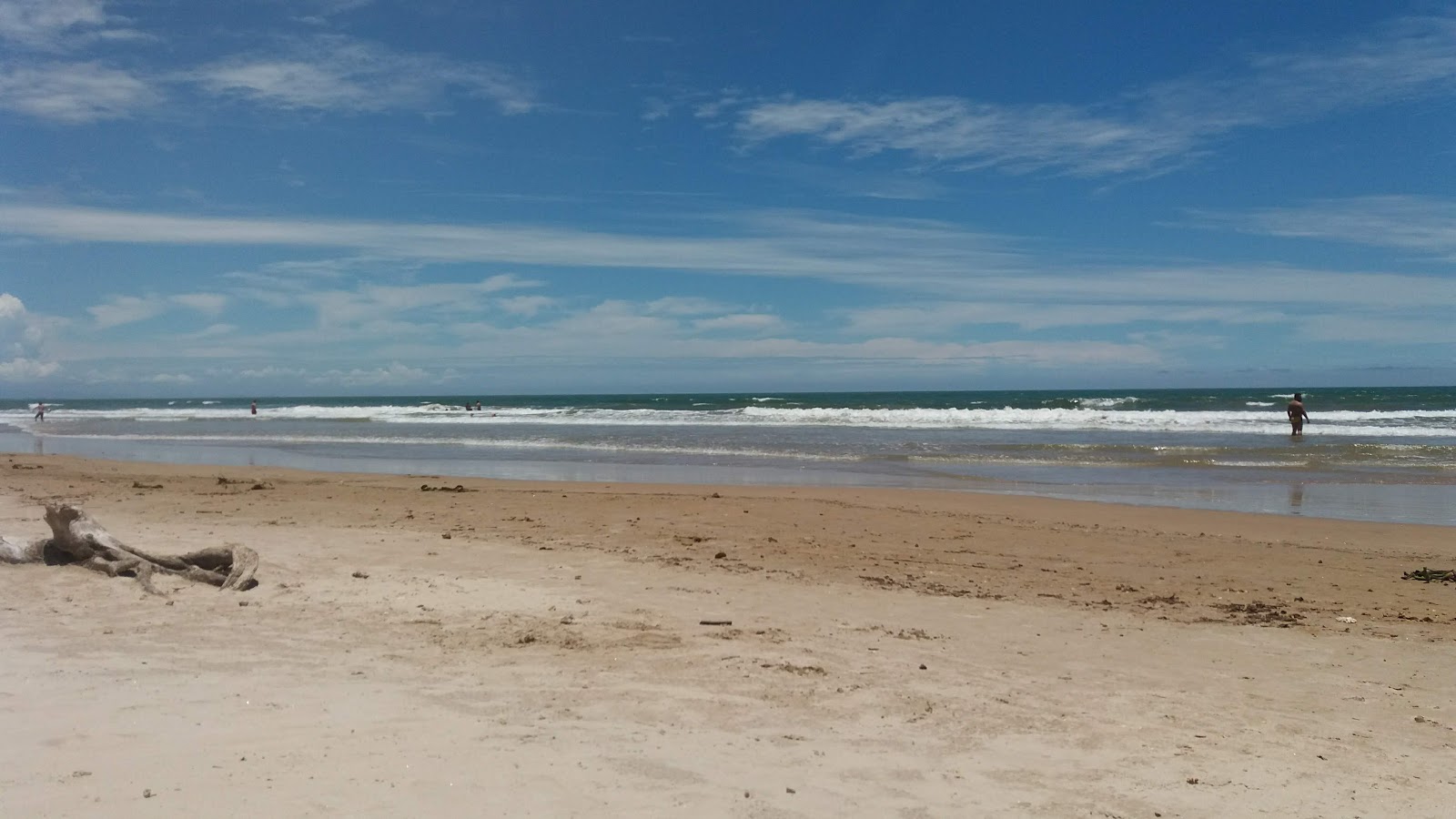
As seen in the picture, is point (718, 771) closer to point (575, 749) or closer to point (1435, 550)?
point (575, 749)

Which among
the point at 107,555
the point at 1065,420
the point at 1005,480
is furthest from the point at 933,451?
the point at 107,555

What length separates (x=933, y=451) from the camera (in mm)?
25047

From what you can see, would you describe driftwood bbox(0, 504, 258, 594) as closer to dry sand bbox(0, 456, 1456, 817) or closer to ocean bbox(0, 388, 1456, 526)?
dry sand bbox(0, 456, 1456, 817)

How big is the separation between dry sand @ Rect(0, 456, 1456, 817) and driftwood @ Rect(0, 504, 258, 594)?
203mm

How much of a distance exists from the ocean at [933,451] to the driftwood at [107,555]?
10.5 meters

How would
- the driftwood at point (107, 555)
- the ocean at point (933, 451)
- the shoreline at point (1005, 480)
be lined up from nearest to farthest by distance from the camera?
the driftwood at point (107, 555)
the shoreline at point (1005, 480)
the ocean at point (933, 451)

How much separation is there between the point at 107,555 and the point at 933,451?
20.4m

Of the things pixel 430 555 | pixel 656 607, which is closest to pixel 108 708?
pixel 656 607

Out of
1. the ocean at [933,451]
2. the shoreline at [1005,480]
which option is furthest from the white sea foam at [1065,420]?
the shoreline at [1005,480]

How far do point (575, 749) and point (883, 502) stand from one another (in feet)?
34.4

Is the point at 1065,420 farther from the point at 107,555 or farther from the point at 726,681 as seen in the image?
the point at 107,555

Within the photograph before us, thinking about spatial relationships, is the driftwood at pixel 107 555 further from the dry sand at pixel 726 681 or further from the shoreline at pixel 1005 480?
the shoreline at pixel 1005 480

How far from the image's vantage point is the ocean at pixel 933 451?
54.9ft

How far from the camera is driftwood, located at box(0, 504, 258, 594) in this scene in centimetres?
736
